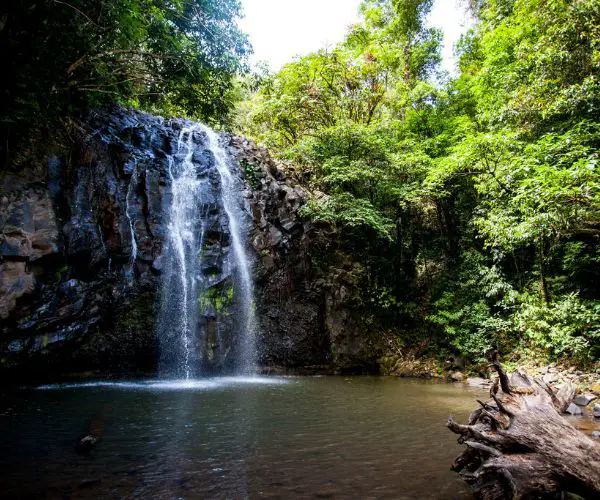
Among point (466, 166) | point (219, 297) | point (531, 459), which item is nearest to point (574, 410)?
point (531, 459)

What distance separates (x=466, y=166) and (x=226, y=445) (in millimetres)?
11160

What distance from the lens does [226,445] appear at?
4.35 metres

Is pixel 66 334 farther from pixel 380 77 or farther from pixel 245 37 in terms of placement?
pixel 380 77

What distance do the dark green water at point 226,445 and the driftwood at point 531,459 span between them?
31 centimetres

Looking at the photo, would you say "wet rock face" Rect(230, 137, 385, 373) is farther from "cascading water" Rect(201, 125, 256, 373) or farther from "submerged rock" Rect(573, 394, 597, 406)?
"submerged rock" Rect(573, 394, 597, 406)

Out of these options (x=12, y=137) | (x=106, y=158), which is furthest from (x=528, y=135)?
(x=12, y=137)

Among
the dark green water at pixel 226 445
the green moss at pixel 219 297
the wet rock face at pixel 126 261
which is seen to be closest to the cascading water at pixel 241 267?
the wet rock face at pixel 126 261

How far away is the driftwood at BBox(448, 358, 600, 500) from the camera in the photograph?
2846mm

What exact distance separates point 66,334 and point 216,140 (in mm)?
8846

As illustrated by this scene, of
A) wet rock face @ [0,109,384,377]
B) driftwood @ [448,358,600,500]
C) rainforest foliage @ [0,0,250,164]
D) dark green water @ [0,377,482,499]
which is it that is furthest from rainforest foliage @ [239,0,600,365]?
driftwood @ [448,358,600,500]

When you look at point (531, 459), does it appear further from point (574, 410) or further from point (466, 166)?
point (466, 166)

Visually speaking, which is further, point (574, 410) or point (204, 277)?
point (204, 277)

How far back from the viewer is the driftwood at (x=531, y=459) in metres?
2.85

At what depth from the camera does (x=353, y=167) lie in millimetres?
13578
